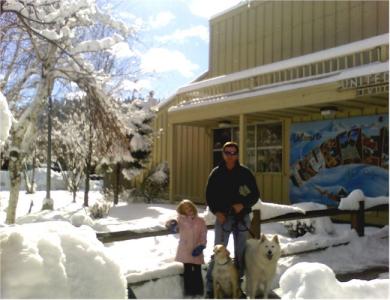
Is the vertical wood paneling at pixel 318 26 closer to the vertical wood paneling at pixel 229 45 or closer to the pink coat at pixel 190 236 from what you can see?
the vertical wood paneling at pixel 229 45

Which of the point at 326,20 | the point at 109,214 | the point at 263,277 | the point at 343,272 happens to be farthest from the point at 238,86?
the point at 263,277

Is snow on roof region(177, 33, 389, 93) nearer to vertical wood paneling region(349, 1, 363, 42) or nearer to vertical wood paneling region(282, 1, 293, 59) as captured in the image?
vertical wood paneling region(349, 1, 363, 42)

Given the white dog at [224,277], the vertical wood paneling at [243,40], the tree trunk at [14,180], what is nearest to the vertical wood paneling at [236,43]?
the vertical wood paneling at [243,40]

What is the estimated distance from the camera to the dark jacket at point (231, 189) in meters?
5.23

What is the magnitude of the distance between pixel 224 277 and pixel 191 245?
612 millimetres

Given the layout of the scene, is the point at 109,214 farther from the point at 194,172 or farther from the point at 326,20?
the point at 326,20

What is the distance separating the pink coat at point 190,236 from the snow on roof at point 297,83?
5227mm

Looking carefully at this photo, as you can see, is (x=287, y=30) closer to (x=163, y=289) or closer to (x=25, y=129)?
(x=25, y=129)

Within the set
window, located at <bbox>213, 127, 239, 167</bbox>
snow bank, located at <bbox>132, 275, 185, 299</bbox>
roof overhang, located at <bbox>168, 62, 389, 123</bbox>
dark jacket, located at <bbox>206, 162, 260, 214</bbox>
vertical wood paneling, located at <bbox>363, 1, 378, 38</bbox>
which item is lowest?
snow bank, located at <bbox>132, 275, 185, 299</bbox>

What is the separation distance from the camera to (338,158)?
12.0m

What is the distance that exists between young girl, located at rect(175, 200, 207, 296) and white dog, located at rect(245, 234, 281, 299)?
56cm

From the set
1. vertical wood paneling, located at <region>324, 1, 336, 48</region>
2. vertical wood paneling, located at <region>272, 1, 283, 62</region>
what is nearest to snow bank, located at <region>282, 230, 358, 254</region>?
vertical wood paneling, located at <region>324, 1, 336, 48</region>

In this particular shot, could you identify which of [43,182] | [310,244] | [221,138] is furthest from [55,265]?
[43,182]

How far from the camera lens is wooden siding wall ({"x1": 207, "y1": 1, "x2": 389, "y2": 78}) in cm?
1212
